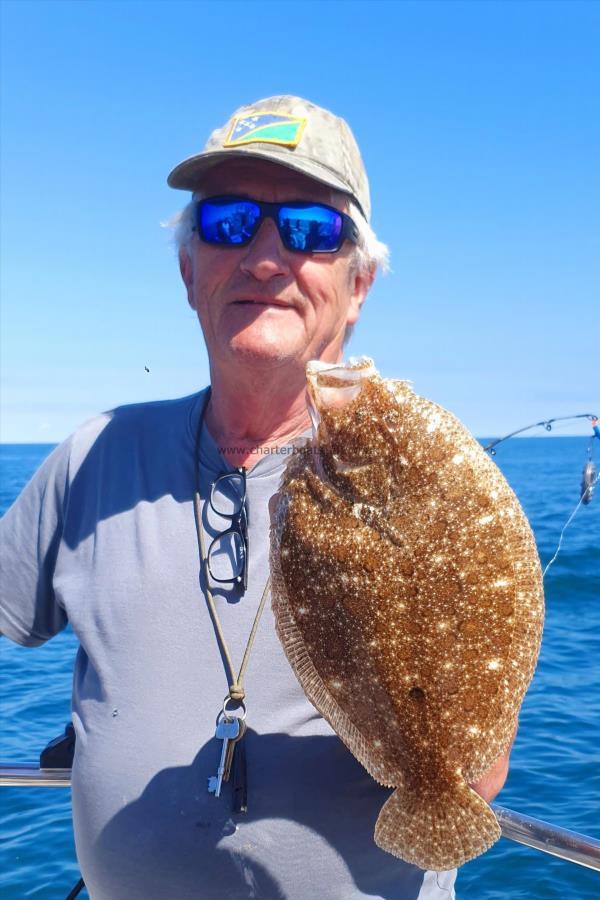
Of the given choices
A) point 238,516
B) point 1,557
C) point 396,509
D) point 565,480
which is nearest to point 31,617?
point 1,557

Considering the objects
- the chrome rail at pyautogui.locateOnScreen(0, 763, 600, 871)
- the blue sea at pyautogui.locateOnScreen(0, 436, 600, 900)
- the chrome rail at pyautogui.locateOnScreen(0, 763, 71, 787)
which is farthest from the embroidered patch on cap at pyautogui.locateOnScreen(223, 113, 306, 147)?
the blue sea at pyautogui.locateOnScreen(0, 436, 600, 900)

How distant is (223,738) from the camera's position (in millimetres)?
2414

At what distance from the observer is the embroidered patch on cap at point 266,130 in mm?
2771

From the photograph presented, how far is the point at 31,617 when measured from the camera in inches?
126

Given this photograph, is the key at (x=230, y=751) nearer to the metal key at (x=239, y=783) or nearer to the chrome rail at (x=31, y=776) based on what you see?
the metal key at (x=239, y=783)

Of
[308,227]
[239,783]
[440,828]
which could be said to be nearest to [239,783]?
[239,783]

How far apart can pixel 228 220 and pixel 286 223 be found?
0.73 ft

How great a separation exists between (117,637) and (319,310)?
1.35 metres

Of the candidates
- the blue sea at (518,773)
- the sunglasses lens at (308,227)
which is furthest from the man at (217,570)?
the blue sea at (518,773)

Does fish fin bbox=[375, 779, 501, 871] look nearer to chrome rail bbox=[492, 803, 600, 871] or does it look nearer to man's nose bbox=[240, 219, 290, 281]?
chrome rail bbox=[492, 803, 600, 871]

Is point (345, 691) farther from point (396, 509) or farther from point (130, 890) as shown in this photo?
point (130, 890)

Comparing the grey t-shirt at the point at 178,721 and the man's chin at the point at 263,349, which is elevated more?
the man's chin at the point at 263,349

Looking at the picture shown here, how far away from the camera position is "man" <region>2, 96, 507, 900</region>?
2459 millimetres

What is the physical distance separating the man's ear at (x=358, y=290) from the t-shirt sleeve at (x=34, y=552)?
1.25 meters
